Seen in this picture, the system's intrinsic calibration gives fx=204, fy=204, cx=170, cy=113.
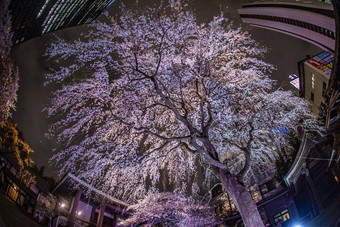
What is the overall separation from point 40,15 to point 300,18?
4798 cm

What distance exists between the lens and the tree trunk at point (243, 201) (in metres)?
7.41

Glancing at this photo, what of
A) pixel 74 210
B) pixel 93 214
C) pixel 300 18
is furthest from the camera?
pixel 300 18

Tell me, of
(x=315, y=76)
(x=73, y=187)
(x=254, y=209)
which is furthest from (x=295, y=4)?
(x=73, y=187)

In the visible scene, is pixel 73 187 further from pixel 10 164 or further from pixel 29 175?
pixel 10 164

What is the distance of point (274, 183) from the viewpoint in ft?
74.6

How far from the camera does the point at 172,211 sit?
24.4m

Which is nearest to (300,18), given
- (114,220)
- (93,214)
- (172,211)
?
(172,211)

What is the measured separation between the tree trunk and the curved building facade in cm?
2612

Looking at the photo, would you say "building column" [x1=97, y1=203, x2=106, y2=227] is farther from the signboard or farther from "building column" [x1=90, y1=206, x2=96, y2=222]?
the signboard

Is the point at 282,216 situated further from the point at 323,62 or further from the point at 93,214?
the point at 323,62

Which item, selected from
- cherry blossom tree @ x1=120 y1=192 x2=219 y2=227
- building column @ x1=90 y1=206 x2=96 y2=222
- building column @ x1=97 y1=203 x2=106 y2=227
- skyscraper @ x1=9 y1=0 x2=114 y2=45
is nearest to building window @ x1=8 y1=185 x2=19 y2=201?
cherry blossom tree @ x1=120 y1=192 x2=219 y2=227

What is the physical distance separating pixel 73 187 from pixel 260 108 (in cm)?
2450

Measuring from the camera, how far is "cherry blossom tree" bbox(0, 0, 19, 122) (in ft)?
34.7

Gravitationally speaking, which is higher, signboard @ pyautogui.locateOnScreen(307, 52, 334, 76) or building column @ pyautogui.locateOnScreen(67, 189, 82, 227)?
signboard @ pyautogui.locateOnScreen(307, 52, 334, 76)
